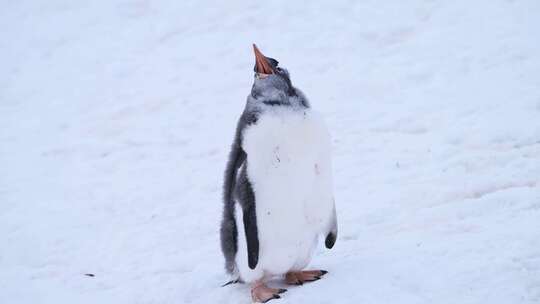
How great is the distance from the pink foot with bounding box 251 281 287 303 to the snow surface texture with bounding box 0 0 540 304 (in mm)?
146

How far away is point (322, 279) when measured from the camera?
4.35 m

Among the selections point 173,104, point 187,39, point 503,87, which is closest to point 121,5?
point 187,39

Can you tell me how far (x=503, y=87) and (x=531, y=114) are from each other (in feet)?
3.16

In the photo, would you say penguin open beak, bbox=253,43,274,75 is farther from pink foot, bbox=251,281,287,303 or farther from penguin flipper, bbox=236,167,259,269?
pink foot, bbox=251,281,287,303

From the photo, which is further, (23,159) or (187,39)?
(187,39)

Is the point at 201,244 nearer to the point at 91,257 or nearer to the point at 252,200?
the point at 91,257

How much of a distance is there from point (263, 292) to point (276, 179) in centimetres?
69

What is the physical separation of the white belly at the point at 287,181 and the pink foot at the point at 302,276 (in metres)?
0.14

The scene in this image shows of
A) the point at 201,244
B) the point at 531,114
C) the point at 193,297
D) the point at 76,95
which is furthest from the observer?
the point at 76,95

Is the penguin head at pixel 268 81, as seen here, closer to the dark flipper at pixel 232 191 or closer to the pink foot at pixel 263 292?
the dark flipper at pixel 232 191

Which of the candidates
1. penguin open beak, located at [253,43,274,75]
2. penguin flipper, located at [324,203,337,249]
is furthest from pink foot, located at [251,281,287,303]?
penguin open beak, located at [253,43,274,75]

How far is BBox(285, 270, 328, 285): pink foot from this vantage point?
4.41m

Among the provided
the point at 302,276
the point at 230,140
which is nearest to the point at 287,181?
the point at 302,276

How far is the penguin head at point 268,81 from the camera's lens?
4164 mm
